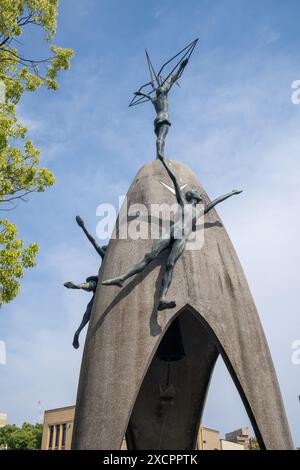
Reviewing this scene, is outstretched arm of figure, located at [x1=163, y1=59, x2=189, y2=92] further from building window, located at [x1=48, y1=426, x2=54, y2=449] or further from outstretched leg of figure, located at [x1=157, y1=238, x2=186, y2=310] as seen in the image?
building window, located at [x1=48, y1=426, x2=54, y2=449]

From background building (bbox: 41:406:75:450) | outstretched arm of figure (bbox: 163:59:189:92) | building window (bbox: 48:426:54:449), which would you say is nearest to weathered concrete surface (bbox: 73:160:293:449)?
outstretched arm of figure (bbox: 163:59:189:92)

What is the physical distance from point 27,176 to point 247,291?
18.6 feet

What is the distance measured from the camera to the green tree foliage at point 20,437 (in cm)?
4488

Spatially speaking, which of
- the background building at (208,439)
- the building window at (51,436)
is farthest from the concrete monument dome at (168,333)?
the building window at (51,436)

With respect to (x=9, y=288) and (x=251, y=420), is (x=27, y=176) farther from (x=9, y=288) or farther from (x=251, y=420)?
(x=251, y=420)

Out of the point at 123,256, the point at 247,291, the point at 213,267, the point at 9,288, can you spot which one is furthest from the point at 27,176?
the point at 247,291

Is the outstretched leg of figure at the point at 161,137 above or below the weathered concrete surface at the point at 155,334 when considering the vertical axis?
above

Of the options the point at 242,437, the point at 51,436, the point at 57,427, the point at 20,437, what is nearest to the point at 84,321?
the point at 57,427

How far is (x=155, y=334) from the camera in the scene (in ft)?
25.9

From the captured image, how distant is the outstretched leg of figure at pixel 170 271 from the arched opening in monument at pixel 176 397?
240 centimetres

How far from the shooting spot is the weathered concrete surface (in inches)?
292

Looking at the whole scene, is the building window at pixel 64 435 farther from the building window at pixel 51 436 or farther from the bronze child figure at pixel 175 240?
the bronze child figure at pixel 175 240

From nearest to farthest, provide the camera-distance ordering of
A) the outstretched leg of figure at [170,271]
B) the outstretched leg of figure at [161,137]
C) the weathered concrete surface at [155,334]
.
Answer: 1. the weathered concrete surface at [155,334]
2. the outstretched leg of figure at [170,271]
3. the outstretched leg of figure at [161,137]

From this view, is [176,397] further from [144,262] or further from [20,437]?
[20,437]
